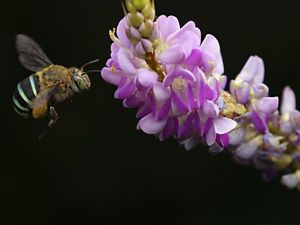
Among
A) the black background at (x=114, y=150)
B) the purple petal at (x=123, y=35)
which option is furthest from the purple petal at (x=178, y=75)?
the black background at (x=114, y=150)

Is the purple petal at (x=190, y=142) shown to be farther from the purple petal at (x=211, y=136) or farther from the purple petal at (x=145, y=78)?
the purple petal at (x=145, y=78)

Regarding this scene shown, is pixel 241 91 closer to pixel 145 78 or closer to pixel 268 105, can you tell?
pixel 268 105

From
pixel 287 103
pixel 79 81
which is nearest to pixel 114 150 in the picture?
pixel 79 81

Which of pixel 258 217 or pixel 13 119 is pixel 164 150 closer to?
pixel 258 217

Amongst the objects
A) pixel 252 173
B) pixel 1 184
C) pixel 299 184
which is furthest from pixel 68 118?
pixel 299 184

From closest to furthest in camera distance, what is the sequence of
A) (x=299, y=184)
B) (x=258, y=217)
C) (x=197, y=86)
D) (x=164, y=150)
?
(x=197, y=86), (x=299, y=184), (x=258, y=217), (x=164, y=150)

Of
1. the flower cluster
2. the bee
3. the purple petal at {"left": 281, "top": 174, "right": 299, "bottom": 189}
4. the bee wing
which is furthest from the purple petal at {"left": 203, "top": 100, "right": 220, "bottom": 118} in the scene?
the bee wing
